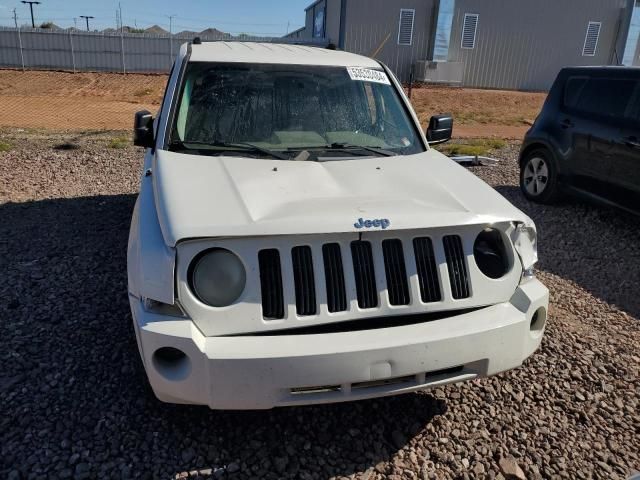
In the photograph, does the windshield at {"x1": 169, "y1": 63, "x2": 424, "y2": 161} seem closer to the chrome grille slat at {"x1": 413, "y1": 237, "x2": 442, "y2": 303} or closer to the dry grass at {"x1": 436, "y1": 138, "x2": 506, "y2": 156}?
the chrome grille slat at {"x1": 413, "y1": 237, "x2": 442, "y2": 303}

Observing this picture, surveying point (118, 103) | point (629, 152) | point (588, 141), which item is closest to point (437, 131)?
point (629, 152)

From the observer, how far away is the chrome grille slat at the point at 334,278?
2494 millimetres

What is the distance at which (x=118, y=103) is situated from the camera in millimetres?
21000

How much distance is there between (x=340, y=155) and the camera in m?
3.66

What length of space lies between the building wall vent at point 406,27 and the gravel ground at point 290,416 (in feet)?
76.5

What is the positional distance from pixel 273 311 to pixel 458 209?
1082 millimetres

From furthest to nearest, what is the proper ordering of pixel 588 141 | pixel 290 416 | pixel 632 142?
pixel 588 141, pixel 632 142, pixel 290 416

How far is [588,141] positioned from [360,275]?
5.17 m

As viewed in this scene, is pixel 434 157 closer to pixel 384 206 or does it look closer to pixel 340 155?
pixel 340 155

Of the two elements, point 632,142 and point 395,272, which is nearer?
point 395,272

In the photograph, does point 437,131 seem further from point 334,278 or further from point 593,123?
point 593,123

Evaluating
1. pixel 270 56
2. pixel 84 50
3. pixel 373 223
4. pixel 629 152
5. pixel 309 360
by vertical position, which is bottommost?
pixel 84 50

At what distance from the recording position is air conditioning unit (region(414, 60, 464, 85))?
2583 cm

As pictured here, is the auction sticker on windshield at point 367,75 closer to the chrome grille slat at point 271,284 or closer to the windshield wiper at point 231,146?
the windshield wiper at point 231,146
